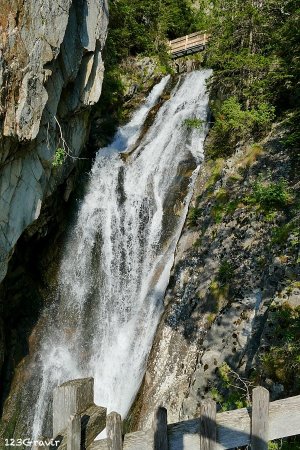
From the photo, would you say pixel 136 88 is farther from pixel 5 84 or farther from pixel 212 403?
pixel 212 403

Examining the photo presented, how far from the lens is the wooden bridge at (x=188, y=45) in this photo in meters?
22.1

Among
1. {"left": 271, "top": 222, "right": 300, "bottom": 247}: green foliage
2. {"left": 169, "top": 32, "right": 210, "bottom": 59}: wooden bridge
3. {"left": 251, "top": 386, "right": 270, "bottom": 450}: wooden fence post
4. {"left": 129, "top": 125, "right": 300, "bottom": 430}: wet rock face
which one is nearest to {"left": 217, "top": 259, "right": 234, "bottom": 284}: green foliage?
{"left": 129, "top": 125, "right": 300, "bottom": 430}: wet rock face

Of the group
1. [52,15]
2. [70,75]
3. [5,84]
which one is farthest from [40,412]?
[52,15]

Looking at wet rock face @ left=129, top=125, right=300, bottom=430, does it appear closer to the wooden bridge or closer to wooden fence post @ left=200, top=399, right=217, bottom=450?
wooden fence post @ left=200, top=399, right=217, bottom=450

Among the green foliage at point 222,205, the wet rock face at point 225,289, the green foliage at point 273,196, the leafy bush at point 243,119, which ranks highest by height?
the leafy bush at point 243,119

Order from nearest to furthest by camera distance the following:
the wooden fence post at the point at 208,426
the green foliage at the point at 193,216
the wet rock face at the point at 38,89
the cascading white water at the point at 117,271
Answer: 1. the wooden fence post at the point at 208,426
2. the wet rock face at the point at 38,89
3. the cascading white water at the point at 117,271
4. the green foliage at the point at 193,216

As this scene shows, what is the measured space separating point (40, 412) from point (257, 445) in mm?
9018

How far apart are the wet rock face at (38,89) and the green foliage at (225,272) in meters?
4.82

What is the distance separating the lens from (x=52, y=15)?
8.13 metres

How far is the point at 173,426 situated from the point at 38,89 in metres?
7.28

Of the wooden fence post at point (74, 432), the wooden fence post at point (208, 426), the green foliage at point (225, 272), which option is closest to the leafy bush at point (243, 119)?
the green foliage at point (225, 272)

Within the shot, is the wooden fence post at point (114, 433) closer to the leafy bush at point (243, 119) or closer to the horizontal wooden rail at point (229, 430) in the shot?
the horizontal wooden rail at point (229, 430)

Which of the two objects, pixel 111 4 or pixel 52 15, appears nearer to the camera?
pixel 52 15

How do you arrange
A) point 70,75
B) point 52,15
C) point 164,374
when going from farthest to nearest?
point 70,75 < point 164,374 < point 52,15
